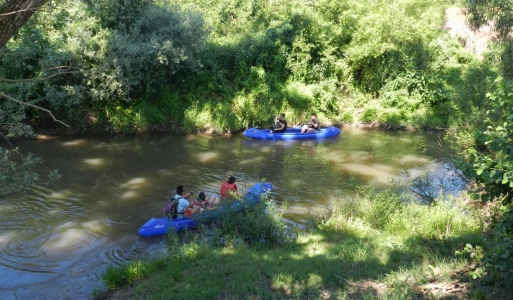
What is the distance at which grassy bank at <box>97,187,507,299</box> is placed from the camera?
222 inches

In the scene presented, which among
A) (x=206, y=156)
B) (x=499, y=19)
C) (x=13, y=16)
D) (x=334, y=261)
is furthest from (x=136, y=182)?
(x=13, y=16)

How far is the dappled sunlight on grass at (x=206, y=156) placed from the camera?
15.0 metres

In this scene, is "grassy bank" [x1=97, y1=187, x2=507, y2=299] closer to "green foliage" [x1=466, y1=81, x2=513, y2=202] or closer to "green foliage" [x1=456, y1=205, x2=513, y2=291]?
"green foliage" [x1=456, y1=205, x2=513, y2=291]

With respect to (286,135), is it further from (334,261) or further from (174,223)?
(334,261)

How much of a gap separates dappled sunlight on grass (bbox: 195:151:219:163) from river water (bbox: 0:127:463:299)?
0.11 feet

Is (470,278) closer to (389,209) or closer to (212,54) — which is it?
(389,209)

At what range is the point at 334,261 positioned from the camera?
6469 mm

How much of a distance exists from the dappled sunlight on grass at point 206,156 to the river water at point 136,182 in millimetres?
33

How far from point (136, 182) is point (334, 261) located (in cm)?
764

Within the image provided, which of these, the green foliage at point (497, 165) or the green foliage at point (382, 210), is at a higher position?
the green foliage at point (497, 165)

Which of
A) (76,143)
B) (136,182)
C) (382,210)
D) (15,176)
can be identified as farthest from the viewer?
(76,143)

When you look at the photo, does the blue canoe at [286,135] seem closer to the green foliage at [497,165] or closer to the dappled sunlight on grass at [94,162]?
the dappled sunlight on grass at [94,162]

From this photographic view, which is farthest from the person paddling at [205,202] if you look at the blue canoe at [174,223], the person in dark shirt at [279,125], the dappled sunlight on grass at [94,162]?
the person in dark shirt at [279,125]

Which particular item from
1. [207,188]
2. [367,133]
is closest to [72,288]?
[207,188]
